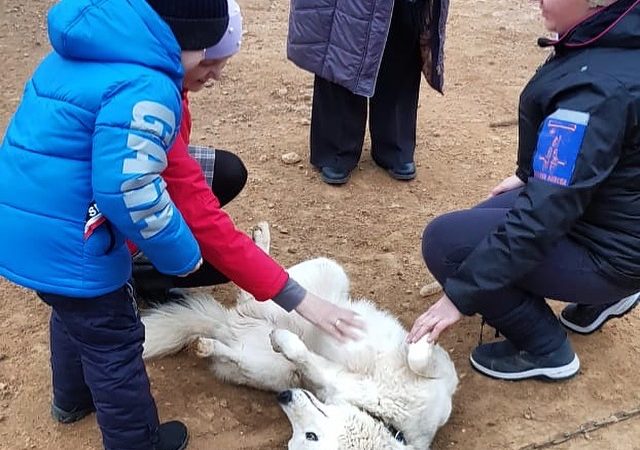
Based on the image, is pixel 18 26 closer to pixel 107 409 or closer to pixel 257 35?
pixel 257 35

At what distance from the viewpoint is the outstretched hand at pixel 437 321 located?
2.49 metres

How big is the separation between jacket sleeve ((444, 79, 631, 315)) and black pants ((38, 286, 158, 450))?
3.18 ft

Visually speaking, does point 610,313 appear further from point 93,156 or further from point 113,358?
point 93,156

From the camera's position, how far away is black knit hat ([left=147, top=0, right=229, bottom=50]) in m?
1.80

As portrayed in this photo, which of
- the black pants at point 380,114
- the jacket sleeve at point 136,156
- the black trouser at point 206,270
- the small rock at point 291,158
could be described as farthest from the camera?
the small rock at point 291,158

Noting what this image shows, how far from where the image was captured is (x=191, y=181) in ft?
7.13

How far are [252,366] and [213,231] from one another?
72cm

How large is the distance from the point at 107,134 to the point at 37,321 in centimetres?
153

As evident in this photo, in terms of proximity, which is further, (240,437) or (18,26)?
(18,26)

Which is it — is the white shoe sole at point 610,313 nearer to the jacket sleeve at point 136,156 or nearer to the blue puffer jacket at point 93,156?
the blue puffer jacket at point 93,156

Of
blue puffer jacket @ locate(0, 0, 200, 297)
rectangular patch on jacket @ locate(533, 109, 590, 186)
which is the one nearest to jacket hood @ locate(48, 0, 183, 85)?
blue puffer jacket @ locate(0, 0, 200, 297)

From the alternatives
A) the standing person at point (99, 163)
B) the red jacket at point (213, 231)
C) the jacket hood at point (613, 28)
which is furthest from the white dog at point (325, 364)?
the jacket hood at point (613, 28)

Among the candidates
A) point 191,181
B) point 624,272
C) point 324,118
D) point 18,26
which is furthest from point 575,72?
point 18,26

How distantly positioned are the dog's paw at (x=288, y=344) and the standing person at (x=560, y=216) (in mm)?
362
